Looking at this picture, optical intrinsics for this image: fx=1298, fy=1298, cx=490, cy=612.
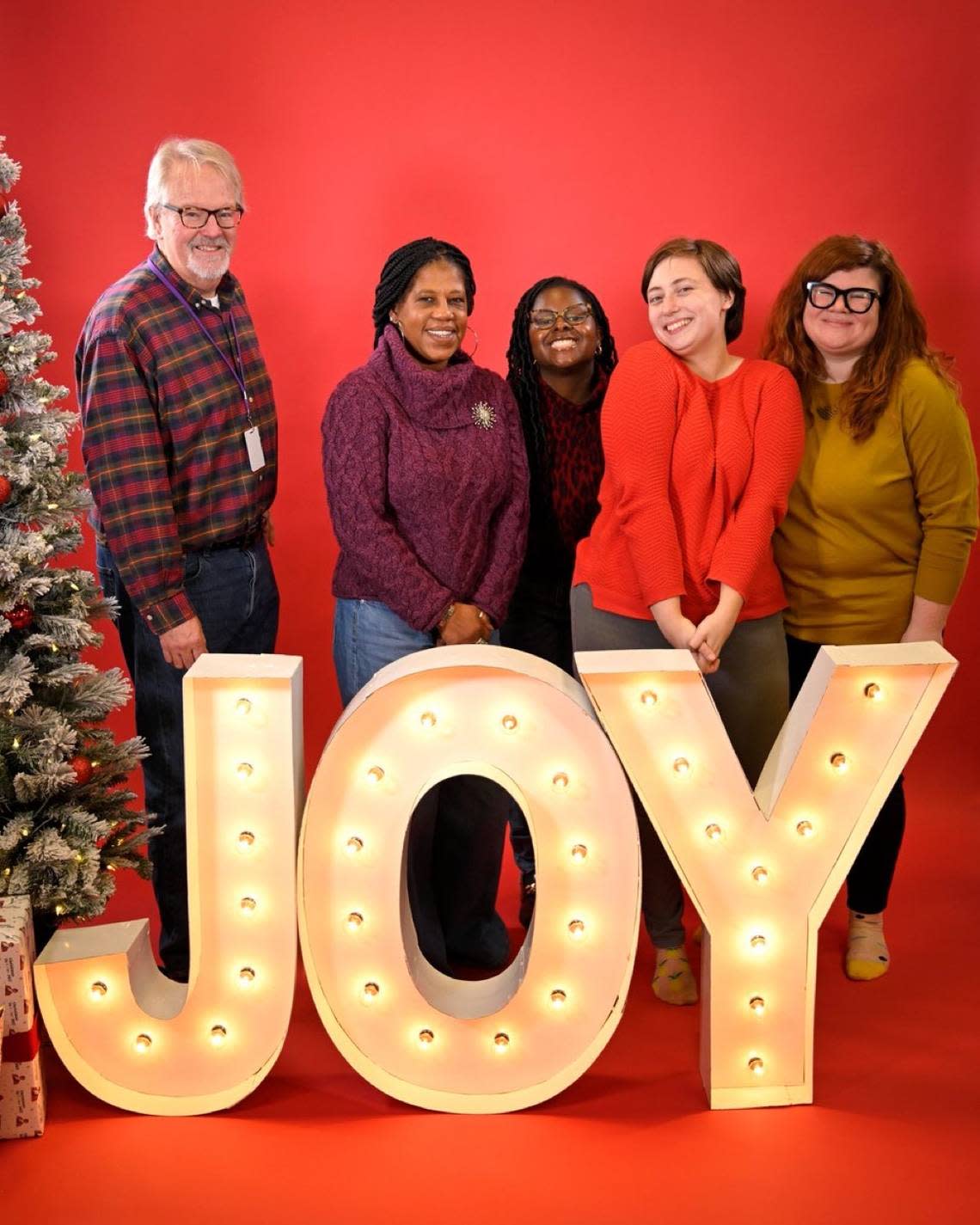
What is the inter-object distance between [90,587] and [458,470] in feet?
2.64

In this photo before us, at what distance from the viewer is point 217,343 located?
9.45 feet

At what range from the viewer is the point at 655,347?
8.76 feet

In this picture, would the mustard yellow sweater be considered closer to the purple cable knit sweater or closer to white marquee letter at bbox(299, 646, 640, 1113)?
the purple cable knit sweater

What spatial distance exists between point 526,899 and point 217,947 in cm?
116

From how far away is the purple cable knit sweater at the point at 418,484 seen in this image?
274cm

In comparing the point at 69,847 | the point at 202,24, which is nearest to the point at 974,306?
the point at 202,24

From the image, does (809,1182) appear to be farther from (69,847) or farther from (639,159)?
(639,159)

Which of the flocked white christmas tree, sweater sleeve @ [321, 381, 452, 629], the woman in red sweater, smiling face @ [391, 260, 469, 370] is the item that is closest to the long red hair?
the woman in red sweater

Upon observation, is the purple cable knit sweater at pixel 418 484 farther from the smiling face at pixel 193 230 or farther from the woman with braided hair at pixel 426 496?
the smiling face at pixel 193 230

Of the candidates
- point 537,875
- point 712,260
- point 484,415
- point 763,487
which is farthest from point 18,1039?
point 712,260

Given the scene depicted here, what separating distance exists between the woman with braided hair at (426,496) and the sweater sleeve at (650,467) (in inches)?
13.0

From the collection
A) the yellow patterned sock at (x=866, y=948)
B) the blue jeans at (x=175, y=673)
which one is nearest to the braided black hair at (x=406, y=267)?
the blue jeans at (x=175, y=673)

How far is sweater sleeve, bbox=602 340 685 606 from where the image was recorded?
8.58 ft

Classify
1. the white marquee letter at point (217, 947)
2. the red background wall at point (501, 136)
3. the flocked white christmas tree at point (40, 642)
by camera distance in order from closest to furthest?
the white marquee letter at point (217, 947), the flocked white christmas tree at point (40, 642), the red background wall at point (501, 136)
